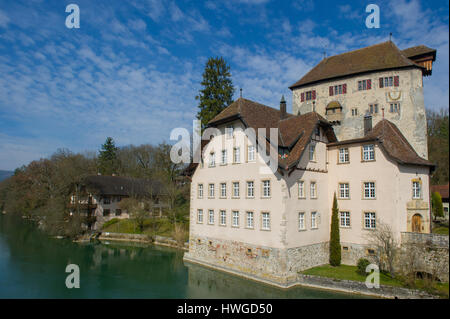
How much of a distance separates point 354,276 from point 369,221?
3.63 m

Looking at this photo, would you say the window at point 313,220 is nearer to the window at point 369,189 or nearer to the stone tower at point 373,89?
the window at point 369,189

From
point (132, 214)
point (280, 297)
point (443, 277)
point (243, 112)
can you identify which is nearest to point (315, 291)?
point (280, 297)

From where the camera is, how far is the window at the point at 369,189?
1808 cm

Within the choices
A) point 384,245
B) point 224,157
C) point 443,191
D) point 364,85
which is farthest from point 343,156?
point 443,191

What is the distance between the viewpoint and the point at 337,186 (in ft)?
64.4

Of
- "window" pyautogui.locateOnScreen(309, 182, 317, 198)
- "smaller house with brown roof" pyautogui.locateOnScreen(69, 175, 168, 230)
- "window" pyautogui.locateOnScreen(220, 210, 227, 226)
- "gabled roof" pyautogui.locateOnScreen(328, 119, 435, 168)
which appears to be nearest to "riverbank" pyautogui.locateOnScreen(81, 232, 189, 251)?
"smaller house with brown roof" pyautogui.locateOnScreen(69, 175, 168, 230)

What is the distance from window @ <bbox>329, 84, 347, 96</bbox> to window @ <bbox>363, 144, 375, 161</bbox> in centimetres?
1005

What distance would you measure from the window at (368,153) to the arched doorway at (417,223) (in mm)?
4093

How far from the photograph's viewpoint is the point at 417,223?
1762 cm

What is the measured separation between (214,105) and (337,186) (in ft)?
53.8

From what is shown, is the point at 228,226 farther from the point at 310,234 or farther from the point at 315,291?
the point at 315,291

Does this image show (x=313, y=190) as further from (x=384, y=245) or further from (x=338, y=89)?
(x=338, y=89)

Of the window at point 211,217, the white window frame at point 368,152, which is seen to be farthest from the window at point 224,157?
the white window frame at point 368,152
